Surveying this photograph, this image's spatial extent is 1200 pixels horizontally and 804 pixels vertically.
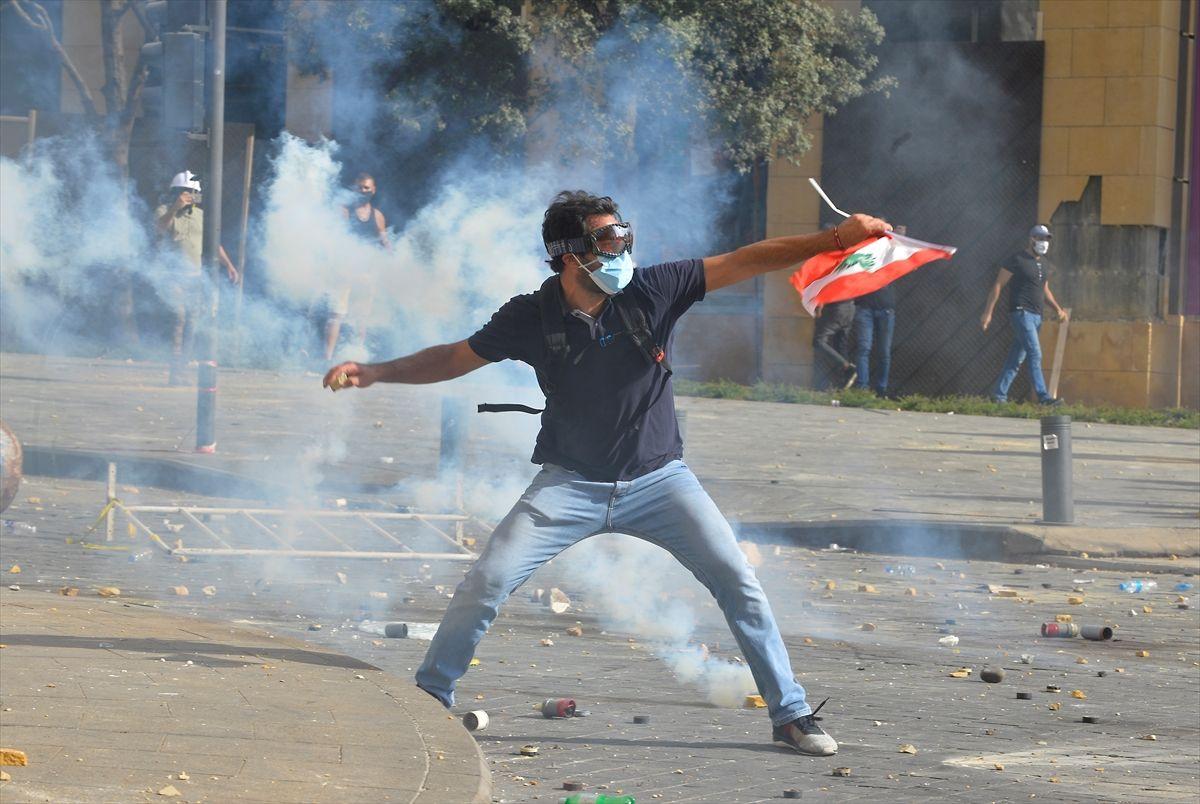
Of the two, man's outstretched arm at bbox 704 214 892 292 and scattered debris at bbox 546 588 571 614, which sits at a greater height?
man's outstretched arm at bbox 704 214 892 292

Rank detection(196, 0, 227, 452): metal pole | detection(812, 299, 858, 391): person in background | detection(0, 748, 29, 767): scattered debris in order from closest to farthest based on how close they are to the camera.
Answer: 1. detection(0, 748, 29, 767): scattered debris
2. detection(196, 0, 227, 452): metal pole
3. detection(812, 299, 858, 391): person in background

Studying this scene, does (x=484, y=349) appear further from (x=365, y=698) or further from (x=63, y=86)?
(x=63, y=86)

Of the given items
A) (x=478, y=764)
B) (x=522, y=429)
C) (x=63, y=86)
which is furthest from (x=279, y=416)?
(x=63, y=86)

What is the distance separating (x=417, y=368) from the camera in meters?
5.91

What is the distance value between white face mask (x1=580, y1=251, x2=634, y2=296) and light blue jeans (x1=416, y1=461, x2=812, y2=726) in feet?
1.88

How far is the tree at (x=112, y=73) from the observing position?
19.4 meters

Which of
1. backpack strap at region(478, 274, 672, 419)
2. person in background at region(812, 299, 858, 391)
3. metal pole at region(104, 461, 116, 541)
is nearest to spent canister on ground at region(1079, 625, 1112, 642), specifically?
backpack strap at region(478, 274, 672, 419)

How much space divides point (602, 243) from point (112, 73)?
1643 centimetres

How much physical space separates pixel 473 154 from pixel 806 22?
5.09 meters

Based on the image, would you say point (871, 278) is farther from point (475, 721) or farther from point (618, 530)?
point (475, 721)

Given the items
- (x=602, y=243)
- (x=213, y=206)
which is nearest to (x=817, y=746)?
(x=602, y=243)

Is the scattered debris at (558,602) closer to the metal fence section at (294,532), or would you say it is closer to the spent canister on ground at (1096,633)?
the metal fence section at (294,532)

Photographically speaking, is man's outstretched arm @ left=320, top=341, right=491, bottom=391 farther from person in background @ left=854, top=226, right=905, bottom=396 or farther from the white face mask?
person in background @ left=854, top=226, right=905, bottom=396

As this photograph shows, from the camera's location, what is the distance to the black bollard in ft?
36.4
